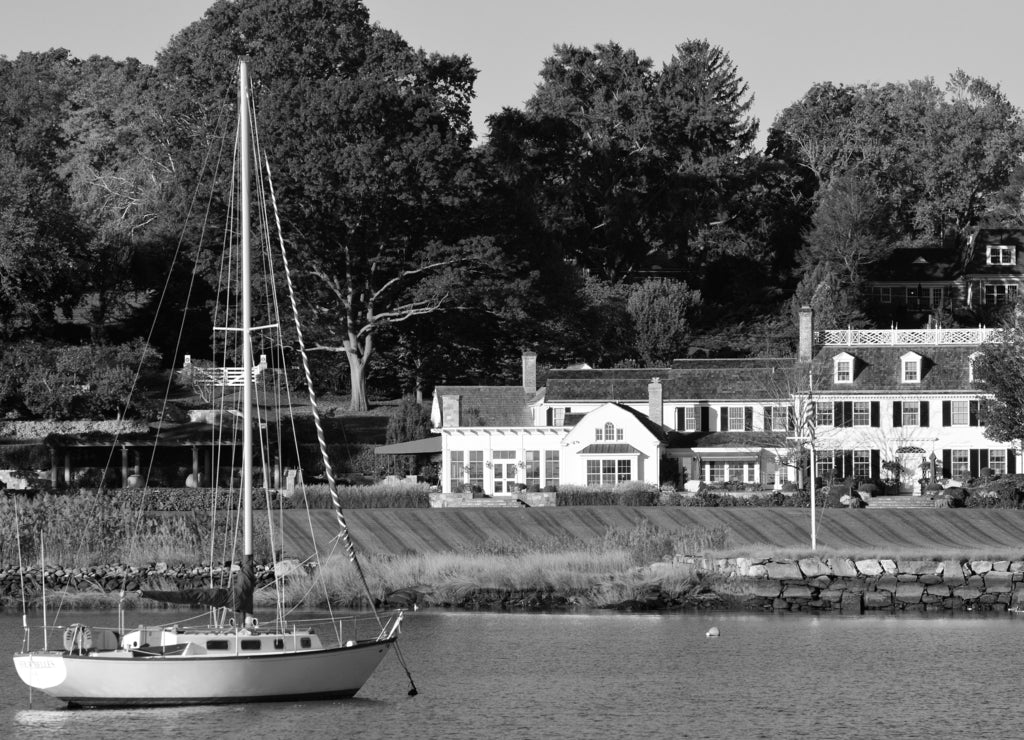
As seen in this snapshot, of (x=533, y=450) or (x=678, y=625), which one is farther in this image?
(x=533, y=450)

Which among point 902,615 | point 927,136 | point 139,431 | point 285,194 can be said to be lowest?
point 902,615

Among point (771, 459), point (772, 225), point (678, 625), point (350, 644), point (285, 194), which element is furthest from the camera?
point (772, 225)

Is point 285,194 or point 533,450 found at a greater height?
point 285,194

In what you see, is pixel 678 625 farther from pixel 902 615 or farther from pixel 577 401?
pixel 577 401

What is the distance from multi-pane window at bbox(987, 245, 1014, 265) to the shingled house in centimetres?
3339

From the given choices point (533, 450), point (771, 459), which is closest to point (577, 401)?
point (533, 450)

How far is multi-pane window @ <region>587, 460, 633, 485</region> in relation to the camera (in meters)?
67.2

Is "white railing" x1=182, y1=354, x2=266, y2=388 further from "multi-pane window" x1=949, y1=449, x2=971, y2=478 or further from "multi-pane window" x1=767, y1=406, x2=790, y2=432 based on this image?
"multi-pane window" x1=949, y1=449, x2=971, y2=478

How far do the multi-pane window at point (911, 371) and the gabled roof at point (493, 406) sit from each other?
14808 mm

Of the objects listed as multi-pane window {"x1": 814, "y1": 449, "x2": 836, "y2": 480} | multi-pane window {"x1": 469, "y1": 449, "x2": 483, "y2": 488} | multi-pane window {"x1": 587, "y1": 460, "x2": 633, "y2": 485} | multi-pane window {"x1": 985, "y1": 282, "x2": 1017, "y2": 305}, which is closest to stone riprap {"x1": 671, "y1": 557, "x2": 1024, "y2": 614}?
multi-pane window {"x1": 587, "y1": 460, "x2": 633, "y2": 485}

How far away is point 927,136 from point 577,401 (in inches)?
2235

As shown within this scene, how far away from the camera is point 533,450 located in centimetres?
6881

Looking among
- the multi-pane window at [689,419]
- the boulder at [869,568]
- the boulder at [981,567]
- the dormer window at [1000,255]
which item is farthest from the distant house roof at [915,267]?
the boulder at [869,568]

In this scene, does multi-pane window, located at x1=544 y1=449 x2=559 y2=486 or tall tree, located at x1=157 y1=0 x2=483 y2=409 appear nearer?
multi-pane window, located at x1=544 y1=449 x2=559 y2=486
